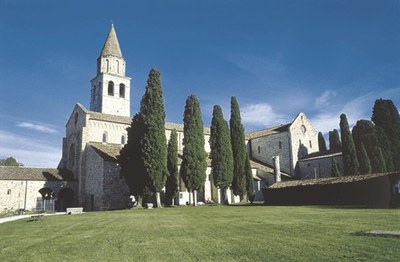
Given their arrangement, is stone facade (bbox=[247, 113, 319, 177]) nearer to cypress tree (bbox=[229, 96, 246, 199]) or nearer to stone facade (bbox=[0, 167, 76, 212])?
cypress tree (bbox=[229, 96, 246, 199])

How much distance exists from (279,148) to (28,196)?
34197 millimetres

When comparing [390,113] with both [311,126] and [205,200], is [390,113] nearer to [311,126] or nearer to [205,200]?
[311,126]

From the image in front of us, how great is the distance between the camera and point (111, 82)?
179ft

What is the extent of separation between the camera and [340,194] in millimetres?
27719

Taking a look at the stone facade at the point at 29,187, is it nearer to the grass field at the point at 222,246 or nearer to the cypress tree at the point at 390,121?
the grass field at the point at 222,246

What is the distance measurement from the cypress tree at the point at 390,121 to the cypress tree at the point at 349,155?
5053 mm

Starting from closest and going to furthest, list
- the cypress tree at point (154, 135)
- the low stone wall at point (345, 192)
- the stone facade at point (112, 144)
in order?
the low stone wall at point (345, 192)
the cypress tree at point (154, 135)
the stone facade at point (112, 144)

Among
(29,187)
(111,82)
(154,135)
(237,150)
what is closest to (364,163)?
(237,150)

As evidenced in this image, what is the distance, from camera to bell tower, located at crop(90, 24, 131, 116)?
53.8m

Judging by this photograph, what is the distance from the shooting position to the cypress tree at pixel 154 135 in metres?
31.5

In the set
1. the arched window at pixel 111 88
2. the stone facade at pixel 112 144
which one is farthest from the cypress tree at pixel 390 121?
the arched window at pixel 111 88

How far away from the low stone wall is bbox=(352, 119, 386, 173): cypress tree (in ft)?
46.1

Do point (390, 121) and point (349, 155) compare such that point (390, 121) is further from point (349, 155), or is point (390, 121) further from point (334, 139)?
point (334, 139)

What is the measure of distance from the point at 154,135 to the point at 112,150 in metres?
9.32
